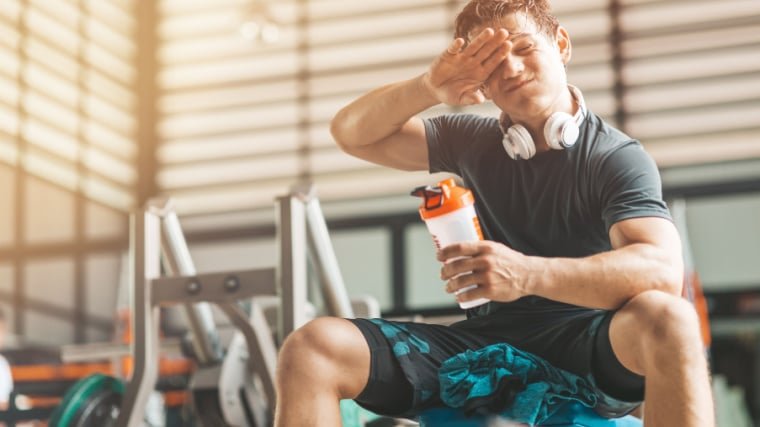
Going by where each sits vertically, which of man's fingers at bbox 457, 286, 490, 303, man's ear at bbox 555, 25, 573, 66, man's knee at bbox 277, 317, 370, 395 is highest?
man's ear at bbox 555, 25, 573, 66

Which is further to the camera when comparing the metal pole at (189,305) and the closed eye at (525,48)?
the metal pole at (189,305)

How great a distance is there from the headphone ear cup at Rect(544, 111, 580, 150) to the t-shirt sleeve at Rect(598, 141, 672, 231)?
7cm

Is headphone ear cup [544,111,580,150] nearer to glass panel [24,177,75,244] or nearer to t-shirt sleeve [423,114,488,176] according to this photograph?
t-shirt sleeve [423,114,488,176]

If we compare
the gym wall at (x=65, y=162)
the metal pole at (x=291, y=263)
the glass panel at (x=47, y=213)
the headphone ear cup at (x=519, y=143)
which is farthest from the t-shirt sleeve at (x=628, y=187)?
the glass panel at (x=47, y=213)

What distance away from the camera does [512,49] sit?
1.52 metres

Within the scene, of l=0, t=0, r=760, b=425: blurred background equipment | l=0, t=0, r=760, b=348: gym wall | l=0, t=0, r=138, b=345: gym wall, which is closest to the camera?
l=0, t=0, r=760, b=425: blurred background equipment

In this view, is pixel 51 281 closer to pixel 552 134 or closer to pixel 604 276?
pixel 552 134

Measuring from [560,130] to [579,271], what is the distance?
0.29m

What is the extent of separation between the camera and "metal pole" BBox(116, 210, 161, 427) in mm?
2547

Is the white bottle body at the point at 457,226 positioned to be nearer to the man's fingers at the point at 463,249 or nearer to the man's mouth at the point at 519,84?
the man's fingers at the point at 463,249

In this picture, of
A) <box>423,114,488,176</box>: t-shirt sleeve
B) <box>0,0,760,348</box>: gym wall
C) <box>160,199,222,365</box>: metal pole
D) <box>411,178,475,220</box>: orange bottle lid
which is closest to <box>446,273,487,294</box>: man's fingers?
<box>411,178,475,220</box>: orange bottle lid

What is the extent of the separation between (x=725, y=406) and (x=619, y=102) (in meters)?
1.90

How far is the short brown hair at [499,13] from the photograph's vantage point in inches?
62.5

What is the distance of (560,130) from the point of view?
1.52 meters
